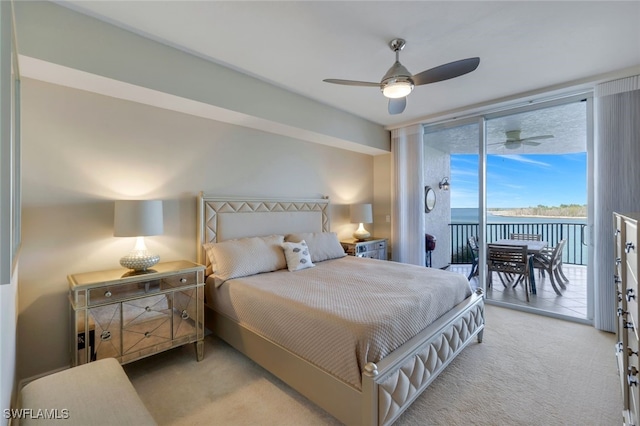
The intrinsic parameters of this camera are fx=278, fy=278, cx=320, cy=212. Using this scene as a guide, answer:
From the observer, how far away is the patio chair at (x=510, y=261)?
3.97m

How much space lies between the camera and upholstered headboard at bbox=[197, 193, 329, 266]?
10.3 ft

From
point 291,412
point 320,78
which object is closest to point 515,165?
point 320,78

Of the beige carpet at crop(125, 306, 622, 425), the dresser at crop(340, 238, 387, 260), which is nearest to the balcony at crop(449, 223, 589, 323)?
the beige carpet at crop(125, 306, 622, 425)

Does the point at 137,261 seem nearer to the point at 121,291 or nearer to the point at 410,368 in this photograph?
the point at 121,291

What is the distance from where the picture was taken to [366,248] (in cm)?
454

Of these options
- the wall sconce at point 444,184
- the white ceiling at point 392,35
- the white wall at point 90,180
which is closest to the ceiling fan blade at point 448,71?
the white ceiling at point 392,35

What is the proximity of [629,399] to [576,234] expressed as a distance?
4.25 meters

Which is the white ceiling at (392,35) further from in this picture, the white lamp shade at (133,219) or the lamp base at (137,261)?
the lamp base at (137,261)

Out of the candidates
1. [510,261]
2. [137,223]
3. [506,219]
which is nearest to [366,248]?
[510,261]

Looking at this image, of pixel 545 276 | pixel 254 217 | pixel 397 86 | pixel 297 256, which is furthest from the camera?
pixel 545 276

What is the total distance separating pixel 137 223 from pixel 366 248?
3.23m

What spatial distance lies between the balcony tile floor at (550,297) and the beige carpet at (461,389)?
2.38 ft

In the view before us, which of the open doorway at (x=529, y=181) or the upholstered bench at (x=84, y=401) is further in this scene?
the open doorway at (x=529, y=181)

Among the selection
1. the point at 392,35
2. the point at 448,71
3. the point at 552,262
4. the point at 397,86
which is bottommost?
the point at 552,262
